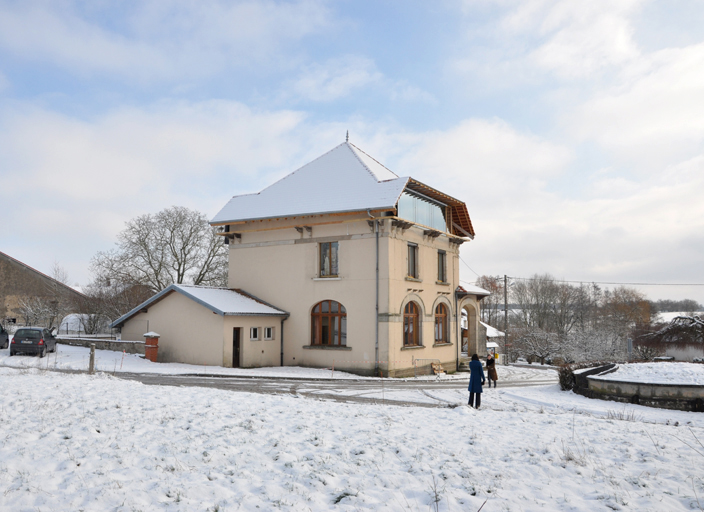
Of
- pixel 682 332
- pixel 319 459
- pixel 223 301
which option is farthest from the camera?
pixel 682 332

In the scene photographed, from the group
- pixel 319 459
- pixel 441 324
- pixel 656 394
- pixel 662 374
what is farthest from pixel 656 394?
pixel 441 324

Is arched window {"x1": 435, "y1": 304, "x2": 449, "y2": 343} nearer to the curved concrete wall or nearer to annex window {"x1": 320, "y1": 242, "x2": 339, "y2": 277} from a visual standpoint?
annex window {"x1": 320, "y1": 242, "x2": 339, "y2": 277}

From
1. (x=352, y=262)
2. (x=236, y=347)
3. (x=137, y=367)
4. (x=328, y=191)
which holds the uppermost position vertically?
(x=328, y=191)

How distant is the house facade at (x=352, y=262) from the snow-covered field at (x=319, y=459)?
13692 millimetres

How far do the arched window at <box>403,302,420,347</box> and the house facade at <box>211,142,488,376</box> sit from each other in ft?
0.17

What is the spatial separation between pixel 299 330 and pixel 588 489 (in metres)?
20.8

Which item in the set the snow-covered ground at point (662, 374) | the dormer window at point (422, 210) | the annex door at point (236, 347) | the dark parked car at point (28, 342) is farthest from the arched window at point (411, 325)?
the dark parked car at point (28, 342)

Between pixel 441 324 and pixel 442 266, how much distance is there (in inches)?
133

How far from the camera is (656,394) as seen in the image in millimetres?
16812

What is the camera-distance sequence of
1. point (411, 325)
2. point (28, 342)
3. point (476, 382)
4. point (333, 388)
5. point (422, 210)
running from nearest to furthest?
point (476, 382)
point (333, 388)
point (28, 342)
point (411, 325)
point (422, 210)

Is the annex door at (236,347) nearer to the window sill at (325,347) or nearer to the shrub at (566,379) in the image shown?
the window sill at (325,347)

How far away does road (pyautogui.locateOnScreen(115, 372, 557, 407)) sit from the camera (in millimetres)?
15438

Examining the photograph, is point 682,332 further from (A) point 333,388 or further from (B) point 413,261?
(A) point 333,388

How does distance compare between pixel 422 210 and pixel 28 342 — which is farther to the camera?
pixel 422 210
